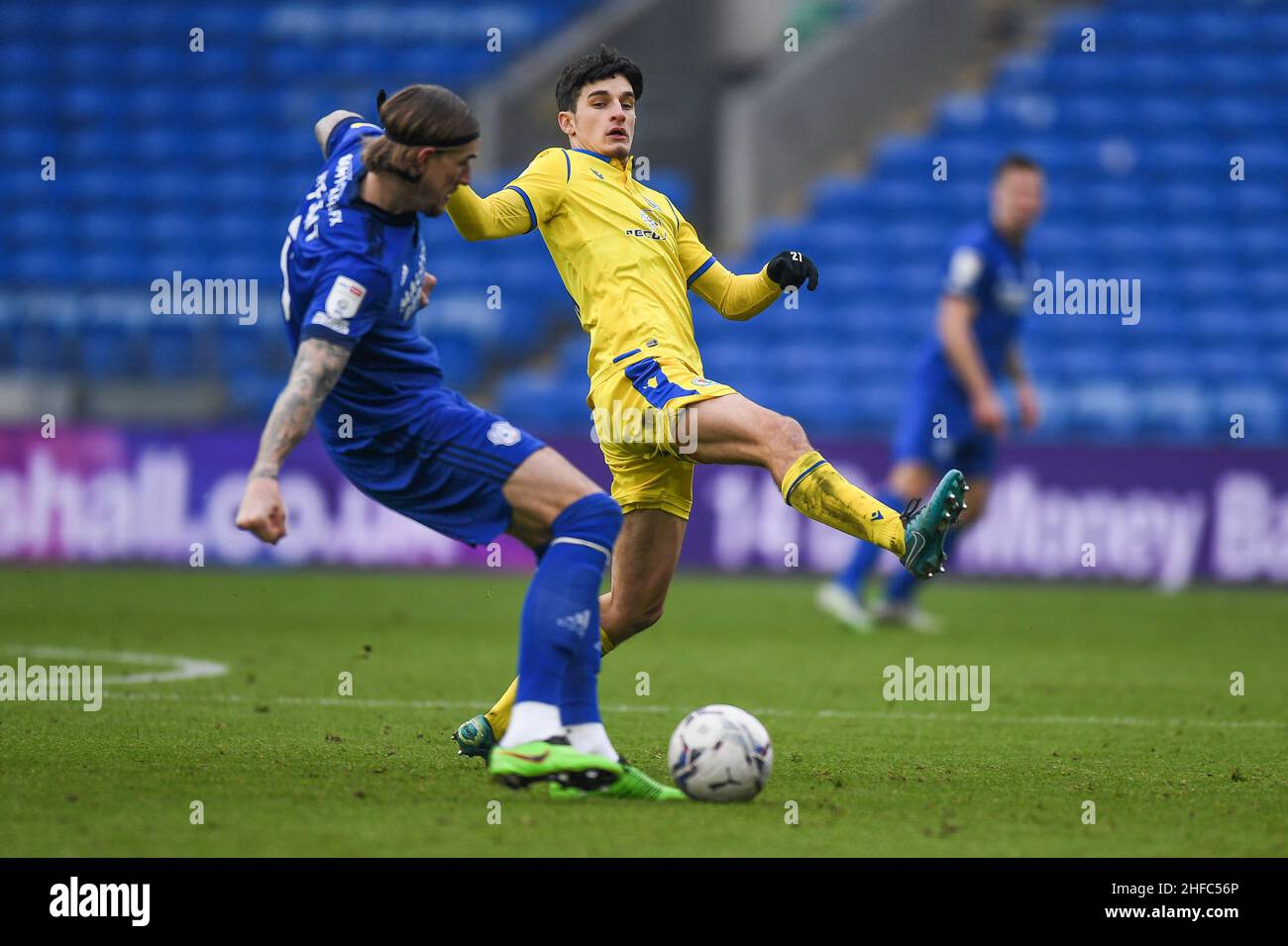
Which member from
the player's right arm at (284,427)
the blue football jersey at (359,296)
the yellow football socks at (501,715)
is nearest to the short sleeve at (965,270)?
the yellow football socks at (501,715)

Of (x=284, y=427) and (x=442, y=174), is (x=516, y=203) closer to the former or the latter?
(x=442, y=174)

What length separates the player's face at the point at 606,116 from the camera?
629cm

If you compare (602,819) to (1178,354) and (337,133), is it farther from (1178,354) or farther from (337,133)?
(1178,354)

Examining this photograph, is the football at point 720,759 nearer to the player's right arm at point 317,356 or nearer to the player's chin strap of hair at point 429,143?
the player's right arm at point 317,356

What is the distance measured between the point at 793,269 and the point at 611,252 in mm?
632

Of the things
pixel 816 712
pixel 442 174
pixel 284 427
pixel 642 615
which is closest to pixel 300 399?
pixel 284 427

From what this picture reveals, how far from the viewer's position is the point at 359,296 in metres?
5.04

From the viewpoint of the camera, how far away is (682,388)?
233 inches

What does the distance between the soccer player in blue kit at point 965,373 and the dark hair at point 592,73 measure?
5040 mm

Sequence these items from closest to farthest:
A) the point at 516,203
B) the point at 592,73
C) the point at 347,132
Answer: the point at 347,132 → the point at 516,203 → the point at 592,73

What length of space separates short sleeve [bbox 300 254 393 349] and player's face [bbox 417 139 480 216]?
28 cm

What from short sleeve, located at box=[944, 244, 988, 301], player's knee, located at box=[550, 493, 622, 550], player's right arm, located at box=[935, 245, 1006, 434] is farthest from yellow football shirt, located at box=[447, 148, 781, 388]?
short sleeve, located at box=[944, 244, 988, 301]
